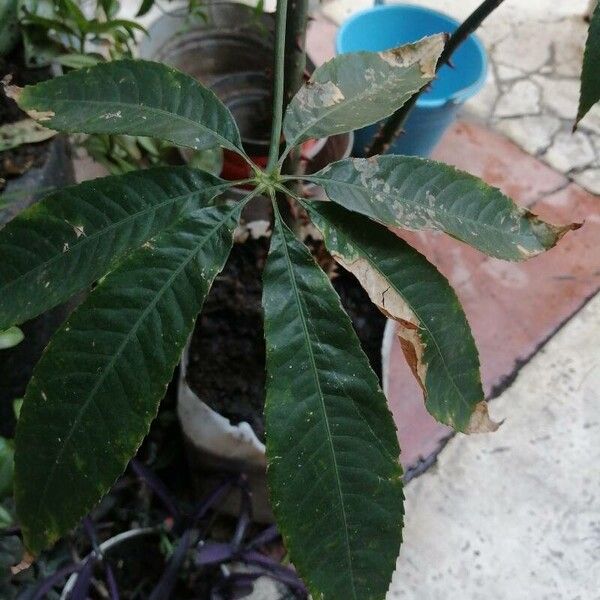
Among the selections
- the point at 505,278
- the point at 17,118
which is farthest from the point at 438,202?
the point at 505,278

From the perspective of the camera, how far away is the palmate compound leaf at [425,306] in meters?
0.50

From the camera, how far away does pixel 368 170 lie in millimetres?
531

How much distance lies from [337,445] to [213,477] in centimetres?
55

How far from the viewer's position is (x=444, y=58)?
0.67 m

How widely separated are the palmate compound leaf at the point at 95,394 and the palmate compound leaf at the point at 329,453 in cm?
8

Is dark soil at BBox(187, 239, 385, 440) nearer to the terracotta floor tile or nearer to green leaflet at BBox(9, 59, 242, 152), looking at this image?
the terracotta floor tile

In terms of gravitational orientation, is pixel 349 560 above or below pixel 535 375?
above

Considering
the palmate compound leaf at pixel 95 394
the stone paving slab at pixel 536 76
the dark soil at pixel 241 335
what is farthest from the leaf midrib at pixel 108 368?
the stone paving slab at pixel 536 76

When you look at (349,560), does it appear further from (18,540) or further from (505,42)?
(505,42)

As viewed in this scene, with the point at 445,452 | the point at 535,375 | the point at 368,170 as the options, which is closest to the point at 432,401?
the point at 368,170

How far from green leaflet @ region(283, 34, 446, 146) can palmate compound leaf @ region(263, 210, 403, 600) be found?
0.15 m

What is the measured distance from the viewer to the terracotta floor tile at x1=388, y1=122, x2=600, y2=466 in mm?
1230

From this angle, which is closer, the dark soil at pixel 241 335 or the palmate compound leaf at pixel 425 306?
the palmate compound leaf at pixel 425 306

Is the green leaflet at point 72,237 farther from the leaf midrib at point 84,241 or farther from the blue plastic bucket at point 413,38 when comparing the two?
the blue plastic bucket at point 413,38
